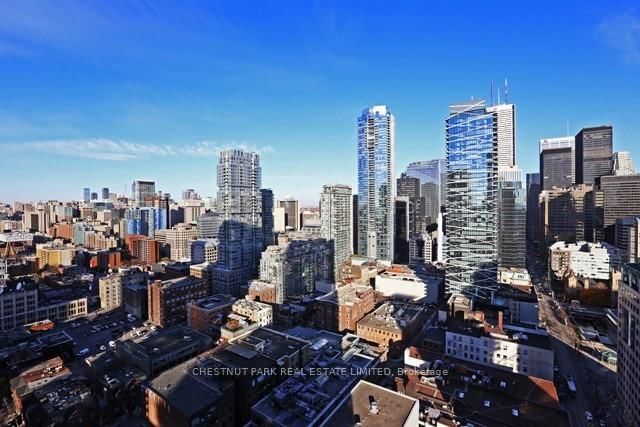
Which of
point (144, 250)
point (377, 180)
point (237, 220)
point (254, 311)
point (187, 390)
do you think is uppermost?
point (377, 180)

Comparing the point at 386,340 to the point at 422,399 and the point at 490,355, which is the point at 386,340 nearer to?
the point at 490,355

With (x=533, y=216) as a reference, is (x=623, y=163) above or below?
above

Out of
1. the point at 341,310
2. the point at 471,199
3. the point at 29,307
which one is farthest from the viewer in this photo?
the point at 471,199

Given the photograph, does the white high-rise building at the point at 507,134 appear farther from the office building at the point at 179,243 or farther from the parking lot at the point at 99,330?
the parking lot at the point at 99,330

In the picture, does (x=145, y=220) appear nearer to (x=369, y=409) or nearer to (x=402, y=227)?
(x=402, y=227)

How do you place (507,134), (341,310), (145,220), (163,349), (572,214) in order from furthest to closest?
1. (507,134)
2. (145,220)
3. (572,214)
4. (341,310)
5. (163,349)

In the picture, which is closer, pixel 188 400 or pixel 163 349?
pixel 188 400

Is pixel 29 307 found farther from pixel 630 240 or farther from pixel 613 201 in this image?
pixel 613 201

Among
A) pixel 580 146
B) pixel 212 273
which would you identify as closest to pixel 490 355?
pixel 212 273

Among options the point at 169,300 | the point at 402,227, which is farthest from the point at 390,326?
the point at 402,227
